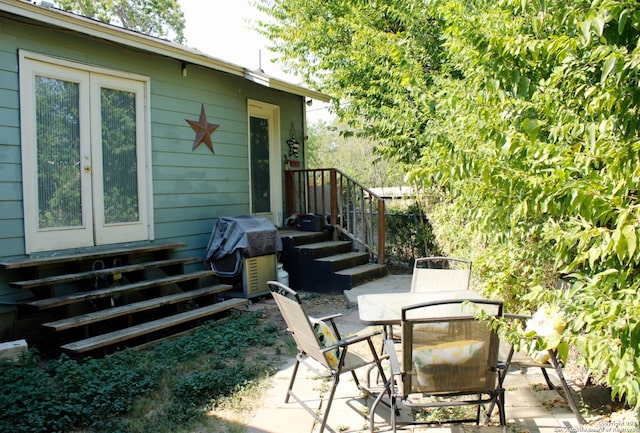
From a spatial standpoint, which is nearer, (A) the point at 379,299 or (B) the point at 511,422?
(B) the point at 511,422

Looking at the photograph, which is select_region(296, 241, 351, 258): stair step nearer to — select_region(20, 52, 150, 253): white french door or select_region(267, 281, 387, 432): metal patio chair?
select_region(20, 52, 150, 253): white french door

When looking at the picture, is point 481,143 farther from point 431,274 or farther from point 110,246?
point 110,246

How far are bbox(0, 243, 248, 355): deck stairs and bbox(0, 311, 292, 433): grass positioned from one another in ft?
0.98

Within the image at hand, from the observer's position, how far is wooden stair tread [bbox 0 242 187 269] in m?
4.14

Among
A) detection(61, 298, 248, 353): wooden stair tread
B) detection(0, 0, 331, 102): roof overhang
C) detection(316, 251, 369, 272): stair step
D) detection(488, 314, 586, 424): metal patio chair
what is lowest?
detection(61, 298, 248, 353): wooden stair tread

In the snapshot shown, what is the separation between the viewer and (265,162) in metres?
7.76

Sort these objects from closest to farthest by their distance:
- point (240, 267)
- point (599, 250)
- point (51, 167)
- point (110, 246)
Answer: point (599, 250) → point (51, 167) → point (110, 246) → point (240, 267)

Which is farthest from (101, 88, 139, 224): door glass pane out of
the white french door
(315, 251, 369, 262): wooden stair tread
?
(315, 251, 369, 262): wooden stair tread

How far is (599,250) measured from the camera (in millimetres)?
1816

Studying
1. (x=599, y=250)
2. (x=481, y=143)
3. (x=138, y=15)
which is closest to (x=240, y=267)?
(x=481, y=143)

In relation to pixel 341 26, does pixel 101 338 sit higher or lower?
lower

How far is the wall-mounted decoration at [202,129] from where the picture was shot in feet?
20.3

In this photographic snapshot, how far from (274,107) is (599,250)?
6.55 meters

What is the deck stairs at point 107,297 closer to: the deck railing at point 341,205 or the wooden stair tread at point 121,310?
the wooden stair tread at point 121,310
